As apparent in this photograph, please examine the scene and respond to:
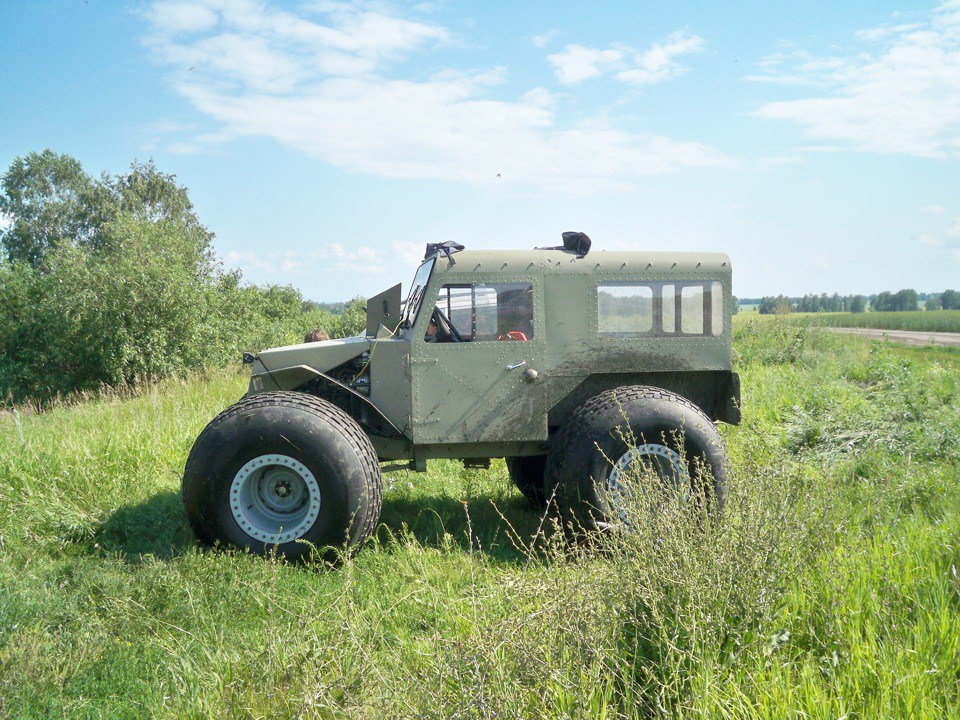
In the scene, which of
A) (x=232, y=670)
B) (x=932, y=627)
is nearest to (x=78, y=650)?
(x=232, y=670)

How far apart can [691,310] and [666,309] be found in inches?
7.4

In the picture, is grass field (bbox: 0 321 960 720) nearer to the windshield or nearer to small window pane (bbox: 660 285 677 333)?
small window pane (bbox: 660 285 677 333)

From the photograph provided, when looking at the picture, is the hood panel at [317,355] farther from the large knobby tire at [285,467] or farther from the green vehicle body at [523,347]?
the large knobby tire at [285,467]

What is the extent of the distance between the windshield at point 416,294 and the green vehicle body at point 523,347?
6 centimetres

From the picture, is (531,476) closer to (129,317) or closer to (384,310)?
(384,310)

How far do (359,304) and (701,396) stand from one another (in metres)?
24.7

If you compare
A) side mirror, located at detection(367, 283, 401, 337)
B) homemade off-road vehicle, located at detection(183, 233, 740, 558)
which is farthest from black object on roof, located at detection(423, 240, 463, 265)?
side mirror, located at detection(367, 283, 401, 337)

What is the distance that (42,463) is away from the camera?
644 cm

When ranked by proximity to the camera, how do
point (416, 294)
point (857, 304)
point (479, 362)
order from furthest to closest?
point (857, 304) → point (416, 294) → point (479, 362)

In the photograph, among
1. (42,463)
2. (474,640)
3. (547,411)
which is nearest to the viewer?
(474,640)

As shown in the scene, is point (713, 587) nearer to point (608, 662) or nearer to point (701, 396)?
point (608, 662)

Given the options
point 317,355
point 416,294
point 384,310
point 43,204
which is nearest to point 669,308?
point 416,294

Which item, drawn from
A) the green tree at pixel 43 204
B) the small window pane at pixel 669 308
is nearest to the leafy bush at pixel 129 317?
the small window pane at pixel 669 308

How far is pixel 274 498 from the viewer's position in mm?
4941
